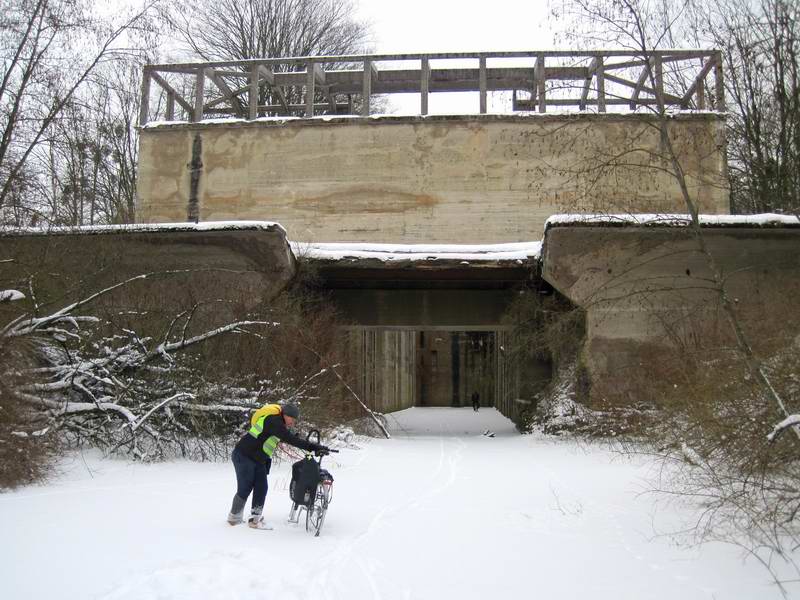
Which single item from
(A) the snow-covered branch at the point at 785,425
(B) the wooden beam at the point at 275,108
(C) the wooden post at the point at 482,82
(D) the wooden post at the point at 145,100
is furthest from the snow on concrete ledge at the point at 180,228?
(A) the snow-covered branch at the point at 785,425

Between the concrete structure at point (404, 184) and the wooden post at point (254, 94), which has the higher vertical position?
the wooden post at point (254, 94)

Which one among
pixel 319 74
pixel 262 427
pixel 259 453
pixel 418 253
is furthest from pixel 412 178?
pixel 259 453

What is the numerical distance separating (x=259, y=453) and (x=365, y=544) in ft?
4.54

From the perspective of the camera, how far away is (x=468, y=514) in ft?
25.1

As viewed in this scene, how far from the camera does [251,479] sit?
675 cm

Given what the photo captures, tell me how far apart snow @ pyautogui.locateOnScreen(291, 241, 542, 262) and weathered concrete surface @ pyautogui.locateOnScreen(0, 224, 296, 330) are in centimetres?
79

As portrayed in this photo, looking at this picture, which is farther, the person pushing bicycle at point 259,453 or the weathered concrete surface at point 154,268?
the weathered concrete surface at point 154,268

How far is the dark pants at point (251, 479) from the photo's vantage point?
22.0 ft

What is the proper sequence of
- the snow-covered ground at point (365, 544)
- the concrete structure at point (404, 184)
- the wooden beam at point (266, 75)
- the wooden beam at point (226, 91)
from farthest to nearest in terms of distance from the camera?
the wooden beam at point (266, 75), the wooden beam at point (226, 91), the concrete structure at point (404, 184), the snow-covered ground at point (365, 544)

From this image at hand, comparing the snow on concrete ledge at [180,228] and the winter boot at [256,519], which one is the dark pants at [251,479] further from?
the snow on concrete ledge at [180,228]

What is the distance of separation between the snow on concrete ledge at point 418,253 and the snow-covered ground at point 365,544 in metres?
7.00

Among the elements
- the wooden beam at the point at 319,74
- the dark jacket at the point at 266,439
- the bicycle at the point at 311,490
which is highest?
the wooden beam at the point at 319,74

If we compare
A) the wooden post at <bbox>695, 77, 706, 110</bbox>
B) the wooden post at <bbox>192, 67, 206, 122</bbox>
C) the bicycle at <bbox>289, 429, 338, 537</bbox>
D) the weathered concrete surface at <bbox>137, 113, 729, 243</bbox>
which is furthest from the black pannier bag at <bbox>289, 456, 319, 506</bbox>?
the wooden post at <bbox>192, 67, 206, 122</bbox>

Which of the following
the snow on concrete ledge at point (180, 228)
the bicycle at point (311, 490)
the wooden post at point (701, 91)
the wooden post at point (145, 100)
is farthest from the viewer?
the wooden post at point (145, 100)
